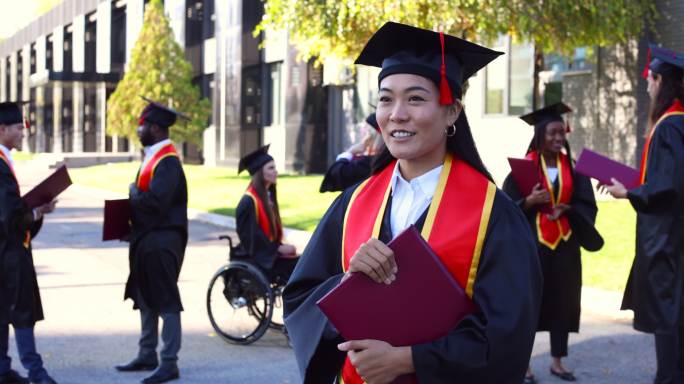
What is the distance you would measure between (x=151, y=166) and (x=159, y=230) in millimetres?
485

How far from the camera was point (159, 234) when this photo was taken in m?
7.31

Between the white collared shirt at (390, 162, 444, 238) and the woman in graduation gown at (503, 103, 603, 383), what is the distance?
4.23 m

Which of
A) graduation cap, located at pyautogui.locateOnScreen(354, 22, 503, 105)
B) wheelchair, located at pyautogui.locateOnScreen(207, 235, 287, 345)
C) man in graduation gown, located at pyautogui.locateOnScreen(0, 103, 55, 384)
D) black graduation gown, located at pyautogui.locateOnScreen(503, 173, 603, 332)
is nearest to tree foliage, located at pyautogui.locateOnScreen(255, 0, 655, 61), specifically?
wheelchair, located at pyautogui.locateOnScreen(207, 235, 287, 345)

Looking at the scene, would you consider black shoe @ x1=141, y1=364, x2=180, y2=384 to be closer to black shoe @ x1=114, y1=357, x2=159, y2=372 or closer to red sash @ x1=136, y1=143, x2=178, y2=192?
black shoe @ x1=114, y1=357, x2=159, y2=372

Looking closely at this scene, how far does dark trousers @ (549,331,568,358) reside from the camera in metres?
7.19

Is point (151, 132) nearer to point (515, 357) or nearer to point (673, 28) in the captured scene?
point (515, 357)

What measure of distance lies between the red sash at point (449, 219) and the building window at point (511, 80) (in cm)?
1938

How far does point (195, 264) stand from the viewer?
45.5ft

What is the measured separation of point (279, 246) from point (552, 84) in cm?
1443

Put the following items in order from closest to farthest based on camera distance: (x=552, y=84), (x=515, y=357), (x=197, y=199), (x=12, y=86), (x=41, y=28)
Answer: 1. (x=515, y=357)
2. (x=552, y=84)
3. (x=197, y=199)
4. (x=41, y=28)
5. (x=12, y=86)

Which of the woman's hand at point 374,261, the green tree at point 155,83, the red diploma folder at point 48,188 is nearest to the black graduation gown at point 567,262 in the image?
the red diploma folder at point 48,188

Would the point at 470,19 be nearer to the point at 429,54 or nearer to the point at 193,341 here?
the point at 193,341

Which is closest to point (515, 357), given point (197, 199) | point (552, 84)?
point (552, 84)

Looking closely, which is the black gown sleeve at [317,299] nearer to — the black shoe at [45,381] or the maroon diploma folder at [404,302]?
the maroon diploma folder at [404,302]
